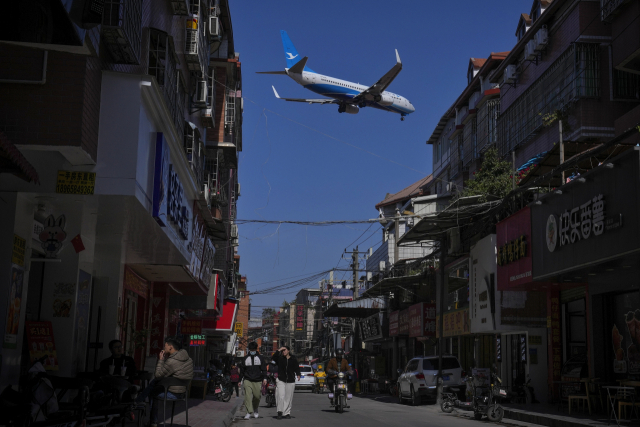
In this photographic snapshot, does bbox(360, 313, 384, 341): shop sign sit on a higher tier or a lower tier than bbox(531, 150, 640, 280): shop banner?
lower

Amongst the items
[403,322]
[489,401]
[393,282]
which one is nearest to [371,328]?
[403,322]

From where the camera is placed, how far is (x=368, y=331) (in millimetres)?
51281

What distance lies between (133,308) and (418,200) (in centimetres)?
2510

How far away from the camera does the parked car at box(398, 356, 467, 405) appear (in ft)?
82.9

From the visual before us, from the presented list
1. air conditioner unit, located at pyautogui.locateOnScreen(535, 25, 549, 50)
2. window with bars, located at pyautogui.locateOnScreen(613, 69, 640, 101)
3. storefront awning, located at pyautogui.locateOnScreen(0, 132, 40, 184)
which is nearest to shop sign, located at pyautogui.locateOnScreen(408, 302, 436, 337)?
air conditioner unit, located at pyautogui.locateOnScreen(535, 25, 549, 50)

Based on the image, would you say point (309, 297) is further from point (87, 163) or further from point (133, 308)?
point (87, 163)

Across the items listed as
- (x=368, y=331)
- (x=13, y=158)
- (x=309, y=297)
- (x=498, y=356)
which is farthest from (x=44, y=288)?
(x=309, y=297)

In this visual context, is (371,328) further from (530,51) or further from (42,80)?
(42,80)

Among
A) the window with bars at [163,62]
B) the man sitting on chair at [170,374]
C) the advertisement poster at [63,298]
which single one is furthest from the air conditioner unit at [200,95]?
the man sitting on chair at [170,374]

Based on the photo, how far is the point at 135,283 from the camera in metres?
19.8

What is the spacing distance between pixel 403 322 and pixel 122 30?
3202cm

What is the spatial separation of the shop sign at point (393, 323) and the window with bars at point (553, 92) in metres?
14.4

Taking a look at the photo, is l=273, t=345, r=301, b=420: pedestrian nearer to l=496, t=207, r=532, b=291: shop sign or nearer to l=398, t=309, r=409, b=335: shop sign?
l=496, t=207, r=532, b=291: shop sign

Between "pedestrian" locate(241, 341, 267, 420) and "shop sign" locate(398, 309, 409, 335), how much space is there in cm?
2275
